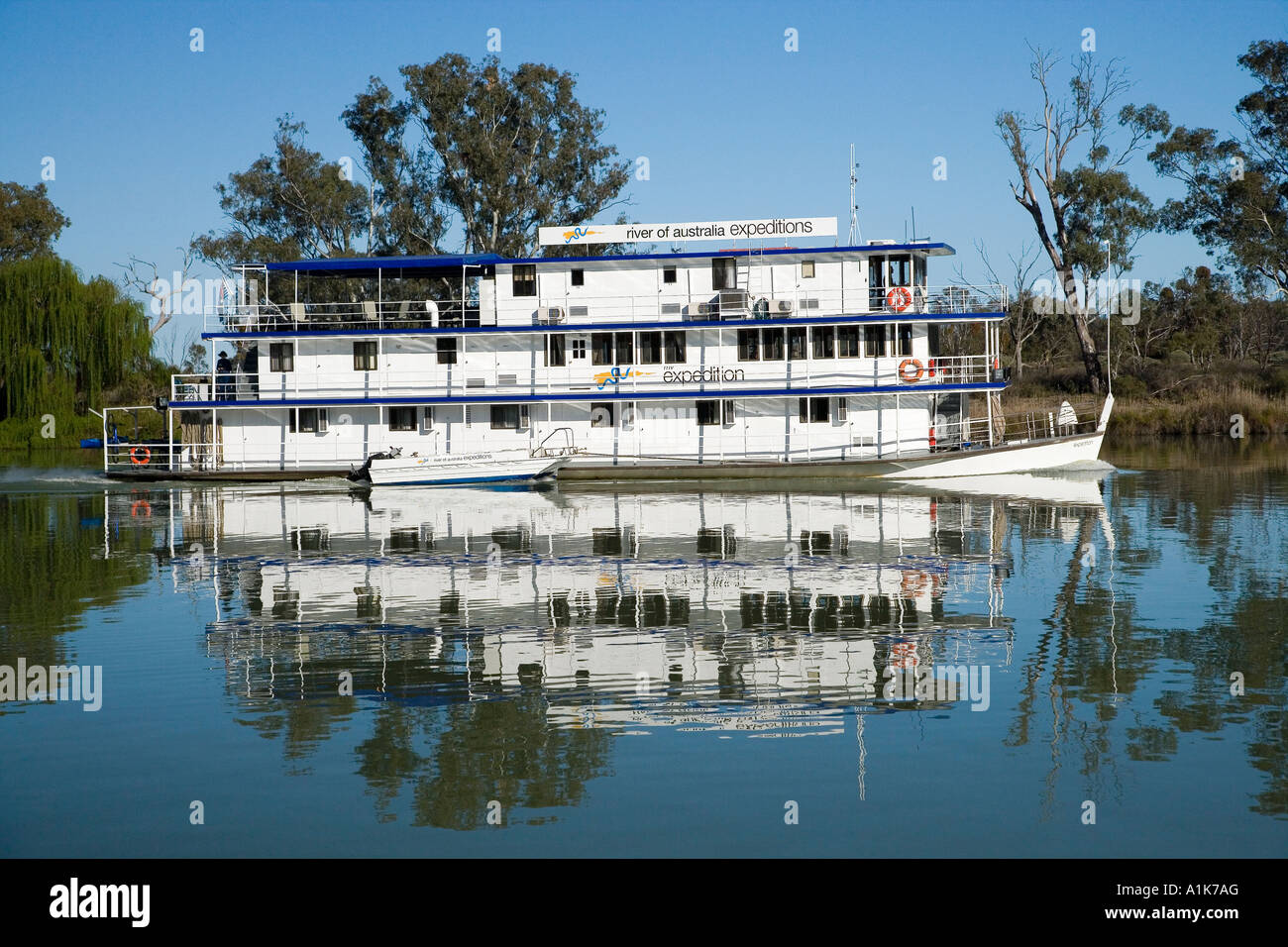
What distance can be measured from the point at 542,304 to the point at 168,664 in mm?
26265

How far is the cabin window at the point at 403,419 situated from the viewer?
126ft

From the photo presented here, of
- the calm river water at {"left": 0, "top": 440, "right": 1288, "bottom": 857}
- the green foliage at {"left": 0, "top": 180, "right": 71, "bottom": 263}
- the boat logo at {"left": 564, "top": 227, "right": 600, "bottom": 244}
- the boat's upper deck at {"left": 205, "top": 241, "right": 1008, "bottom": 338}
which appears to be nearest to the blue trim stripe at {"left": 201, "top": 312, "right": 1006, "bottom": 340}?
the boat's upper deck at {"left": 205, "top": 241, "right": 1008, "bottom": 338}

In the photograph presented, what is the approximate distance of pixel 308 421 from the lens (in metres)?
38.3

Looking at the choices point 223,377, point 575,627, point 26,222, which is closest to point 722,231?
point 223,377

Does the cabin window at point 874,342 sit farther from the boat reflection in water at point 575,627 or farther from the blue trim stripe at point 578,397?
the boat reflection in water at point 575,627

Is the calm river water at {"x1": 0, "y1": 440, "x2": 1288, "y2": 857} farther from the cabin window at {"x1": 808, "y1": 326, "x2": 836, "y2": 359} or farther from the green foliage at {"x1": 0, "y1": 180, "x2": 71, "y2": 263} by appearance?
the green foliage at {"x1": 0, "y1": 180, "x2": 71, "y2": 263}

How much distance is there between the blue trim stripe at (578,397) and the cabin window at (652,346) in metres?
1.17

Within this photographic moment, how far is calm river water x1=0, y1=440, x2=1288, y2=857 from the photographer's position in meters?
8.10

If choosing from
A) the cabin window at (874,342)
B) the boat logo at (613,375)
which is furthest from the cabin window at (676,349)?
the cabin window at (874,342)

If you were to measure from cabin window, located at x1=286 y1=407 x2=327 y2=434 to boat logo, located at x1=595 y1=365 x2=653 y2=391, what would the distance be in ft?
29.0

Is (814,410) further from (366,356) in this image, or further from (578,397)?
(366,356)

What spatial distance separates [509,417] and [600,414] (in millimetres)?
2904
